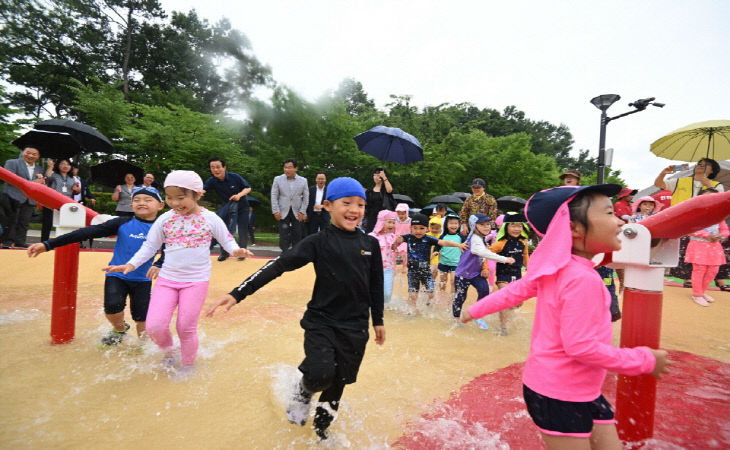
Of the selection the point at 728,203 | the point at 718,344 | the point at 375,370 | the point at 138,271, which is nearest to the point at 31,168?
the point at 138,271

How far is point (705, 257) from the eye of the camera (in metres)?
6.41

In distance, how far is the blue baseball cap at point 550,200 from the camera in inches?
67.2

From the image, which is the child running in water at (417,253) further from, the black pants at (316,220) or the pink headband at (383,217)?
the black pants at (316,220)

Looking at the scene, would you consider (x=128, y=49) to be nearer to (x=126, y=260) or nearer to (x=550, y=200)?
(x=126, y=260)

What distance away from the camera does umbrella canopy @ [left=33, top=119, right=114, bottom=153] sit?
7445 mm

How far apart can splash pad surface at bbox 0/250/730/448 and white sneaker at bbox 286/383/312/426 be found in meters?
0.07

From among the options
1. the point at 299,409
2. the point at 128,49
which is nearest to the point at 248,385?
the point at 299,409

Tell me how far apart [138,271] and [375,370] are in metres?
2.67

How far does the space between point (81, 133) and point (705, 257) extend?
12.4 meters

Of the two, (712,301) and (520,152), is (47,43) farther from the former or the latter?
(712,301)

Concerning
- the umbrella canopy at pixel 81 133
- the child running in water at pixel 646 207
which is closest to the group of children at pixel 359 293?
the child running in water at pixel 646 207

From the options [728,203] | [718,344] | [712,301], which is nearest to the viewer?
[728,203]

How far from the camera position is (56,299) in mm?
3760

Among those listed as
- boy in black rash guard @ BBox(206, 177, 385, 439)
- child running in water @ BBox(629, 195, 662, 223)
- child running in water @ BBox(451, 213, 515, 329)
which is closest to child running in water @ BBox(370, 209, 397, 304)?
child running in water @ BBox(451, 213, 515, 329)
